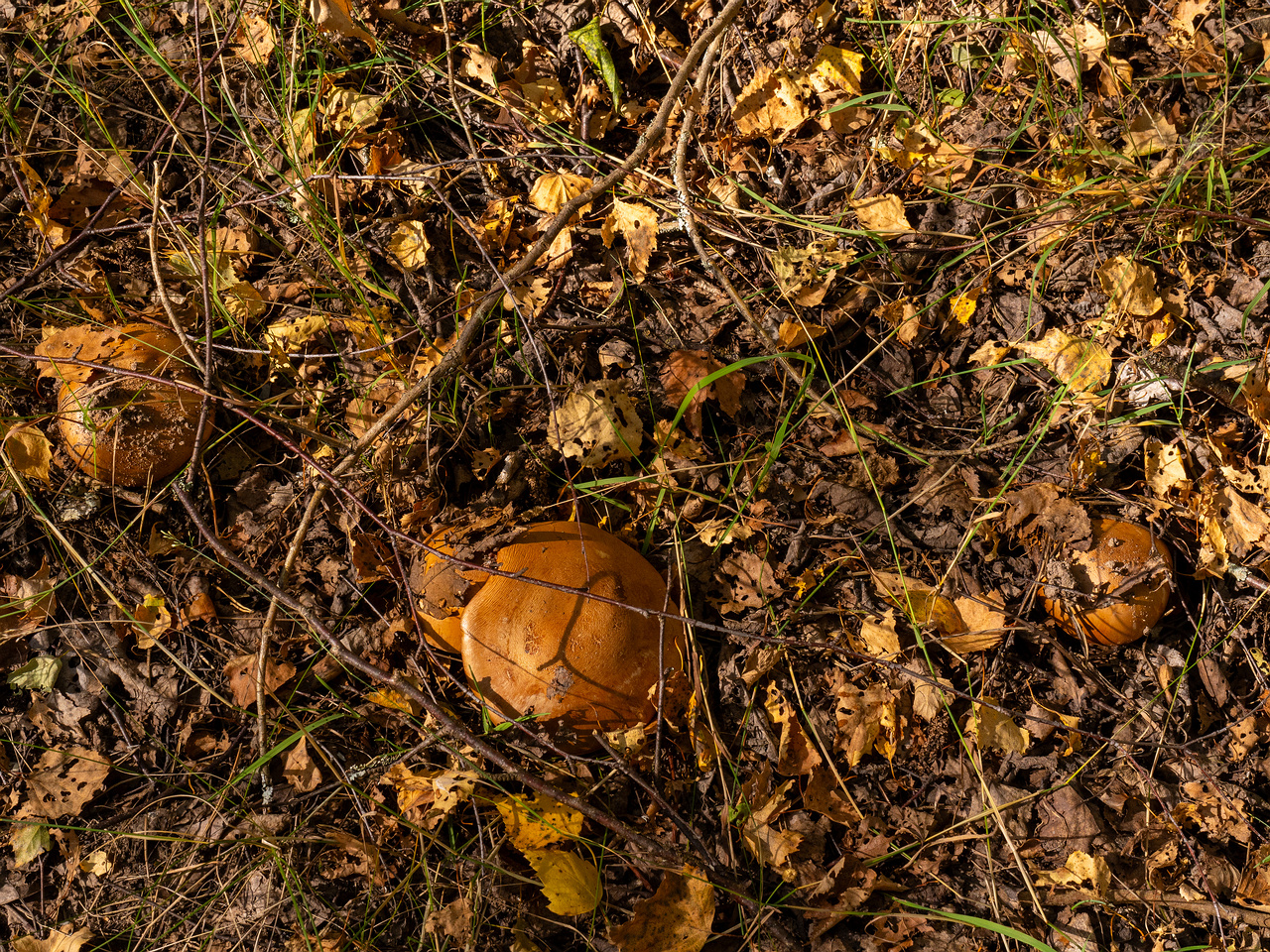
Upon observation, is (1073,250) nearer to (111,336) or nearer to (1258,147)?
(1258,147)

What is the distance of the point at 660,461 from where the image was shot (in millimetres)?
2615

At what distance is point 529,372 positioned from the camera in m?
2.74

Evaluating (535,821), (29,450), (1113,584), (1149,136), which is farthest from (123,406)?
(1149,136)

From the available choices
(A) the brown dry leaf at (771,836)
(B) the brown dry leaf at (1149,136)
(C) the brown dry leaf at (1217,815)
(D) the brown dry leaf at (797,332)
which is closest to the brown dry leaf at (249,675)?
(A) the brown dry leaf at (771,836)

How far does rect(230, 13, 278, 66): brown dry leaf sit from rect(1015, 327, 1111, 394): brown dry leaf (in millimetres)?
2985

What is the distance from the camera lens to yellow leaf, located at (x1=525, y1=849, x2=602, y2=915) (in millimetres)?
2279

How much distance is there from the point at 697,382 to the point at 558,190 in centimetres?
89

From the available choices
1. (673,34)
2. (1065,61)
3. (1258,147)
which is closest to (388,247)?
(673,34)

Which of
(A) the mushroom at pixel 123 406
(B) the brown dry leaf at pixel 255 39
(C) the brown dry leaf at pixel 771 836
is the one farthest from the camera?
(B) the brown dry leaf at pixel 255 39

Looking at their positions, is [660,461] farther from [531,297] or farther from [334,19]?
[334,19]

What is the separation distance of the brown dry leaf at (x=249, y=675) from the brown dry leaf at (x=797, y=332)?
6.53ft

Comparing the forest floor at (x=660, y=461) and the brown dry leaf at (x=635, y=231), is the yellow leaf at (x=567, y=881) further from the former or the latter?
the brown dry leaf at (x=635, y=231)

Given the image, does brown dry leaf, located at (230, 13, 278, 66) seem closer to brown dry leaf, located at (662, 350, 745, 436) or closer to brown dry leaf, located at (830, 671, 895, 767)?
brown dry leaf, located at (662, 350, 745, 436)

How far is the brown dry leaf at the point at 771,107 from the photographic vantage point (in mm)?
2896
